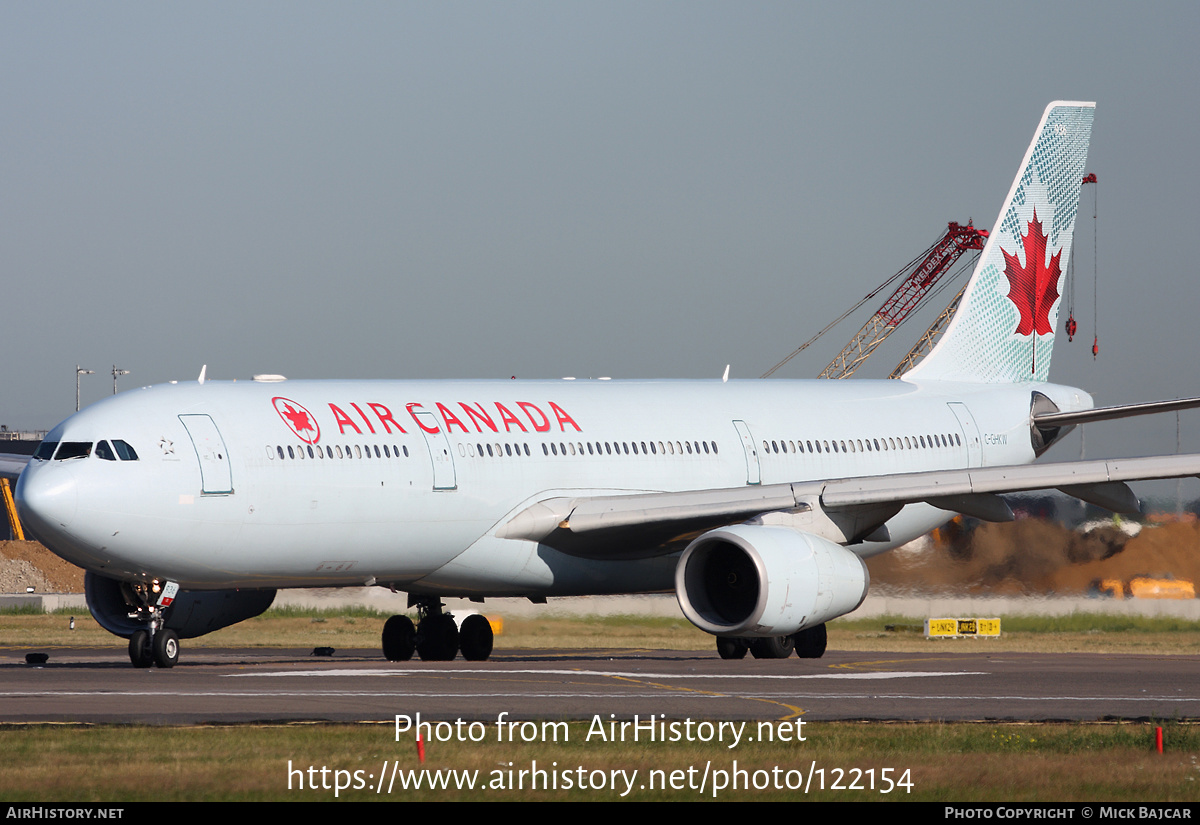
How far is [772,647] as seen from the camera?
2789cm

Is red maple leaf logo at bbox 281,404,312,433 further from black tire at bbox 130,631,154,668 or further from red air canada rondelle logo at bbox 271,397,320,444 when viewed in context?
black tire at bbox 130,631,154,668

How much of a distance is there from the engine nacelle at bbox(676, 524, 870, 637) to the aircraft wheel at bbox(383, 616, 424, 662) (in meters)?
5.72

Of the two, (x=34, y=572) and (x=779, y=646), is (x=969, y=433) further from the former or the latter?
(x=34, y=572)

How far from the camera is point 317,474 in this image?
23.0 meters

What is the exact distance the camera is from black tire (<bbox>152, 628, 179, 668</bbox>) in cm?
2302

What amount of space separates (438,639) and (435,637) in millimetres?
59

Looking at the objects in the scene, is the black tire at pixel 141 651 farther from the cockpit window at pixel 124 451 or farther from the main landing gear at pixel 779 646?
the main landing gear at pixel 779 646

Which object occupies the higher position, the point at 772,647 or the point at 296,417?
the point at 296,417

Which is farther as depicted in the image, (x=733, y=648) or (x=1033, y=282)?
(x=1033, y=282)

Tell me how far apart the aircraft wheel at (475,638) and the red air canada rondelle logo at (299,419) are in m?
5.63

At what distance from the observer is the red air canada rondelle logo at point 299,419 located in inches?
912

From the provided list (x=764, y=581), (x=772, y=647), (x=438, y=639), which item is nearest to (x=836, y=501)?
(x=764, y=581)
